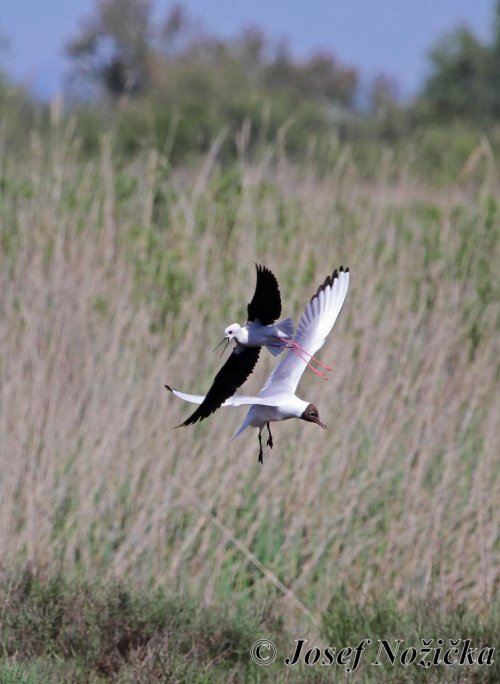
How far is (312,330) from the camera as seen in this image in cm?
158

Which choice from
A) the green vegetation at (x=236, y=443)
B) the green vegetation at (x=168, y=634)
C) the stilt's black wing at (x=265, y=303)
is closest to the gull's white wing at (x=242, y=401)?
the stilt's black wing at (x=265, y=303)

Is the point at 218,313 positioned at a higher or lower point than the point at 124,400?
higher

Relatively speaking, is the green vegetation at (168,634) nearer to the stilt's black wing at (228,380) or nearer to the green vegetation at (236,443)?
the green vegetation at (236,443)

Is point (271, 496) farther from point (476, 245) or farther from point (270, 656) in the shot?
point (476, 245)

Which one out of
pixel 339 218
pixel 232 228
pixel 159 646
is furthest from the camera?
pixel 339 218

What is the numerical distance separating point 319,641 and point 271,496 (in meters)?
0.82

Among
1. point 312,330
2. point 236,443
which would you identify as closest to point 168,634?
point 236,443

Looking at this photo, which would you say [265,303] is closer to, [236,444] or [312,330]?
[312,330]

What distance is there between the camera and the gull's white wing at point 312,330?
60.7 inches

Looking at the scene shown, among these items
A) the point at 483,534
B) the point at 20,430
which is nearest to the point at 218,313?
the point at 20,430

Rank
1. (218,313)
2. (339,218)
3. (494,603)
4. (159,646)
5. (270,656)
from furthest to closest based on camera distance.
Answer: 1. (339,218)
2. (218,313)
3. (494,603)
4. (270,656)
5. (159,646)

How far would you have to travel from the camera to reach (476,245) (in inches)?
234

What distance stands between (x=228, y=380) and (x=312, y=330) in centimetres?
14

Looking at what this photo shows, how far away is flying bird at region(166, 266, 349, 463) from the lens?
1.49 metres
